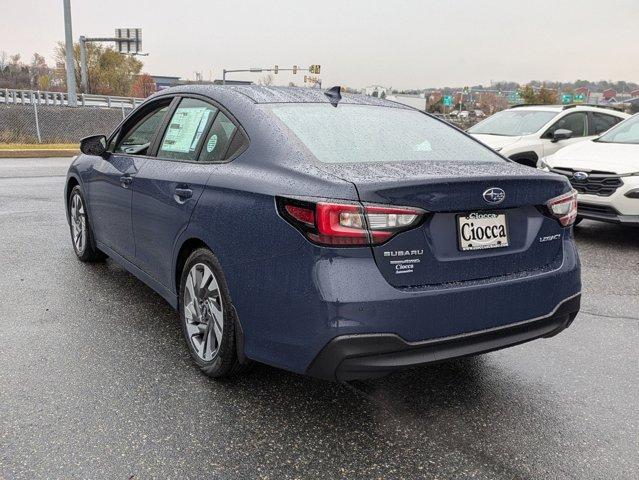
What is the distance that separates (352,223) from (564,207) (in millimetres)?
1267

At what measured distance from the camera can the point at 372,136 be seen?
3.20 metres

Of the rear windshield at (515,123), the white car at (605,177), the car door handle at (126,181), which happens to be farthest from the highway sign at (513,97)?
the car door handle at (126,181)

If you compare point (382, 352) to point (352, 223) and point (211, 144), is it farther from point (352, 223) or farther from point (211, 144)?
point (211, 144)

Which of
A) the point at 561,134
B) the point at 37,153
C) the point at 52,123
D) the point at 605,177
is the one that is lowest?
the point at 37,153

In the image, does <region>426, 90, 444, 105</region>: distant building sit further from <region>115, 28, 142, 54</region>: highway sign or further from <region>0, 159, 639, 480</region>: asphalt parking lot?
<region>0, 159, 639, 480</region>: asphalt parking lot

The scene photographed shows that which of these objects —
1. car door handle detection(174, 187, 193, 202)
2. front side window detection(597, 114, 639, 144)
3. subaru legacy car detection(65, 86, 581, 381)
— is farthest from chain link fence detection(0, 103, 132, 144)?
subaru legacy car detection(65, 86, 581, 381)

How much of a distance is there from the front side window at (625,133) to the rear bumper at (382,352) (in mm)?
6324

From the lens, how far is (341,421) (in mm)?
2836

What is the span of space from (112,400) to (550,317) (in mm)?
2205

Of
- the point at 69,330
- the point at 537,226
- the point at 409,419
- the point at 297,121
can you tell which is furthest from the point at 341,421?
the point at 69,330

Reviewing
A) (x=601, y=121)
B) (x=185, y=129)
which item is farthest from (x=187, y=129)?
(x=601, y=121)

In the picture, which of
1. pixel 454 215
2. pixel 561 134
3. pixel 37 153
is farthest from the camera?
pixel 37 153

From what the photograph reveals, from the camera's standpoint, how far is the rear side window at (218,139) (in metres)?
3.18

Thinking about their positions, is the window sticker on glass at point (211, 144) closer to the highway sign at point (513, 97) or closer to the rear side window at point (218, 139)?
the rear side window at point (218, 139)
